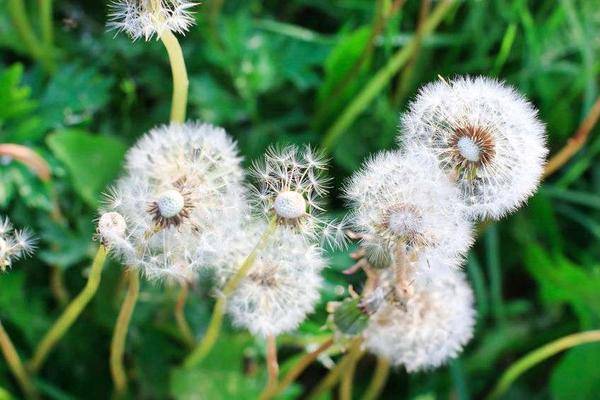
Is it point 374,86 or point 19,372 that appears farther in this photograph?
point 374,86

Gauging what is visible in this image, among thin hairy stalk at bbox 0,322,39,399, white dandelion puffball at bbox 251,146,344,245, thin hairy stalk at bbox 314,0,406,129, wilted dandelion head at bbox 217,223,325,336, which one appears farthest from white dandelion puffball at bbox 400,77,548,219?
thin hairy stalk at bbox 0,322,39,399

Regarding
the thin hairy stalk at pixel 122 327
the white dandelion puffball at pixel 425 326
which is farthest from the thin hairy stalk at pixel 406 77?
the thin hairy stalk at pixel 122 327

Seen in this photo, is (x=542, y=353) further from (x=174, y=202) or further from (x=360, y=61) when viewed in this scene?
(x=174, y=202)

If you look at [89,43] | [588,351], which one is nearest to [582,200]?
Answer: [588,351]

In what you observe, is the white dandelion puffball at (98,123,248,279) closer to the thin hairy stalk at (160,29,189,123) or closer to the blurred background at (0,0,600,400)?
the thin hairy stalk at (160,29,189,123)

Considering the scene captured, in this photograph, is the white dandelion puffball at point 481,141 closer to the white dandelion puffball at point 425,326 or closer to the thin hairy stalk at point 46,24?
the white dandelion puffball at point 425,326

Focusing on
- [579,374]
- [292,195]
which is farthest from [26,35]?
[579,374]
